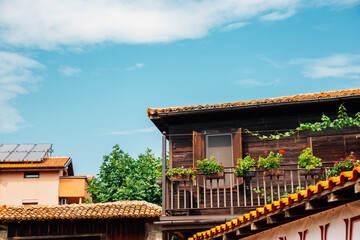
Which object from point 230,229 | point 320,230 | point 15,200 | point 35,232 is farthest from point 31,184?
point 320,230

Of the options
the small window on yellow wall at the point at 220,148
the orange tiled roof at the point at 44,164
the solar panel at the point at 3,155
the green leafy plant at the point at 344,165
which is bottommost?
the green leafy plant at the point at 344,165

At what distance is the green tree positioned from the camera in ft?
68.2

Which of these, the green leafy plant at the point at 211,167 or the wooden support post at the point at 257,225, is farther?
the green leafy plant at the point at 211,167

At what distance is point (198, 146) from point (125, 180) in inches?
336

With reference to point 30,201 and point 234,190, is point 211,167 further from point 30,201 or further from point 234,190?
point 30,201

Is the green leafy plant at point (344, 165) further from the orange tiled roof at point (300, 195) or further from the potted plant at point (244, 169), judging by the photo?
the orange tiled roof at point (300, 195)

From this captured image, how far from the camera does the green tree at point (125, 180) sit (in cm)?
2078

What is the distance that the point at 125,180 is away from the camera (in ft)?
70.2

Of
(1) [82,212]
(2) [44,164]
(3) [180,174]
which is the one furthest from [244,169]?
(2) [44,164]

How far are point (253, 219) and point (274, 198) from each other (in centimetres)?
522

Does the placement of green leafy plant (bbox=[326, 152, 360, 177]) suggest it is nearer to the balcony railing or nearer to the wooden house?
the balcony railing

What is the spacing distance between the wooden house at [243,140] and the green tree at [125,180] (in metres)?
6.86

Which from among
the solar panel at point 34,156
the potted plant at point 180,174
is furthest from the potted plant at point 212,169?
the solar panel at point 34,156

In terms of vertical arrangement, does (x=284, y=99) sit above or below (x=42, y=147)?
below
